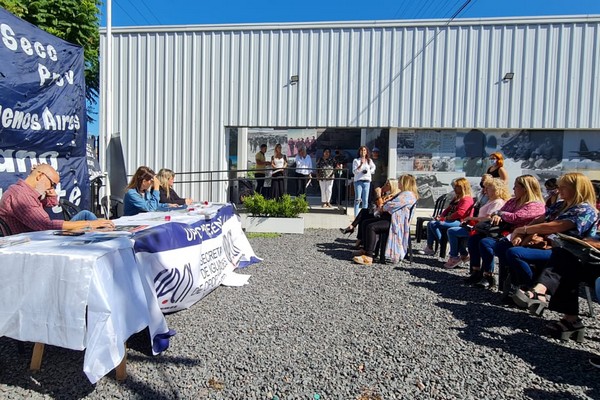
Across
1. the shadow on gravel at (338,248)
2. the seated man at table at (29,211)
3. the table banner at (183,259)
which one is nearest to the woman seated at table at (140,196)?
the table banner at (183,259)

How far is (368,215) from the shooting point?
6645 millimetres

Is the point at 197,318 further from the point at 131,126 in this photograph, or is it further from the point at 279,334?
the point at 131,126

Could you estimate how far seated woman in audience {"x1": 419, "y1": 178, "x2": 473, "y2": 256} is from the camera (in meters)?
5.94

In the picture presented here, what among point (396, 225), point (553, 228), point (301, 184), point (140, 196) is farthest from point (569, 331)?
point (301, 184)

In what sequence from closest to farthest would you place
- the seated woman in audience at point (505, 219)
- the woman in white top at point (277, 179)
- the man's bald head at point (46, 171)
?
the man's bald head at point (46, 171) → the seated woman in audience at point (505, 219) → the woman in white top at point (277, 179)

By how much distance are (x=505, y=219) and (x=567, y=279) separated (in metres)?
1.16

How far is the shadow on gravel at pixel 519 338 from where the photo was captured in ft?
8.81

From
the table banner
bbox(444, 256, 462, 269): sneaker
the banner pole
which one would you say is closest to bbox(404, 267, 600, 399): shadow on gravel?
bbox(444, 256, 462, 269): sneaker

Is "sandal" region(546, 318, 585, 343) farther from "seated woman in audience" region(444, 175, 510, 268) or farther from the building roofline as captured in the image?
the building roofline

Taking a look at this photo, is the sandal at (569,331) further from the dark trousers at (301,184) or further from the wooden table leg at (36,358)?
the dark trousers at (301,184)

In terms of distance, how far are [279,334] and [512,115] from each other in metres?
8.41

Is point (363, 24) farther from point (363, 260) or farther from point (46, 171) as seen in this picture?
point (46, 171)

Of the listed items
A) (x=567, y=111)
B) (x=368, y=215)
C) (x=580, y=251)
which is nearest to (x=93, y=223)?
(x=580, y=251)

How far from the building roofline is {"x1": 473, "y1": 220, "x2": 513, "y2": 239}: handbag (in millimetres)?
6206
